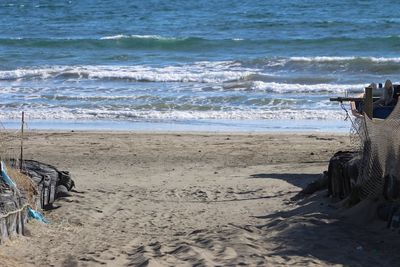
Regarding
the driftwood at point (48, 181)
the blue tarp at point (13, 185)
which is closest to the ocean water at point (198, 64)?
the driftwood at point (48, 181)

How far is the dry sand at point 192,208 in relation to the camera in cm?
843

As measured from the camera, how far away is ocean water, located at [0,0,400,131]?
1950cm

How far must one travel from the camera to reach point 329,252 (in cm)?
827

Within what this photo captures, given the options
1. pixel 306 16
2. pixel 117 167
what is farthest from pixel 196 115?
pixel 306 16

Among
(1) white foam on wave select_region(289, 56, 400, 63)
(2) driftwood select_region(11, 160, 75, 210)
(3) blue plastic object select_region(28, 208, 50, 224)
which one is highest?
(1) white foam on wave select_region(289, 56, 400, 63)

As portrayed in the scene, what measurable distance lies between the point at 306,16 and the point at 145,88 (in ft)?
69.9

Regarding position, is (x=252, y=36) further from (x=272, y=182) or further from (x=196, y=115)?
(x=272, y=182)

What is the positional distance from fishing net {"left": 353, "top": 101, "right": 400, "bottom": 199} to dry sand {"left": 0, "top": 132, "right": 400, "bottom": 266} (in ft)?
1.56

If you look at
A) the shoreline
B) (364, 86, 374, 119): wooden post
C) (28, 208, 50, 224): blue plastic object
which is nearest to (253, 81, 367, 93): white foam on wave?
the shoreline

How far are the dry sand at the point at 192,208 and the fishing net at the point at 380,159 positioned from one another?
0.47 metres

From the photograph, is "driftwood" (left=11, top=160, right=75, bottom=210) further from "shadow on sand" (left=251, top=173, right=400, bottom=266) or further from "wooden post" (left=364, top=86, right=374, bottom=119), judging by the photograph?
"wooden post" (left=364, top=86, right=374, bottom=119)

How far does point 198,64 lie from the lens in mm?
29250

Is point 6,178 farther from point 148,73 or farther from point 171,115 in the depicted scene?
point 148,73

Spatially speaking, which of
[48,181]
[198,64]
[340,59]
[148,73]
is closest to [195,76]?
[148,73]
